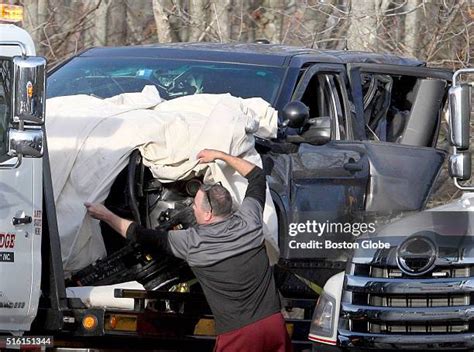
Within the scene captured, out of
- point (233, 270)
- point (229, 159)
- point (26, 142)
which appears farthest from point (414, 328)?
point (26, 142)

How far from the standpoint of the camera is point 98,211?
8055 mm

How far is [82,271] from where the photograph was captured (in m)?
8.21

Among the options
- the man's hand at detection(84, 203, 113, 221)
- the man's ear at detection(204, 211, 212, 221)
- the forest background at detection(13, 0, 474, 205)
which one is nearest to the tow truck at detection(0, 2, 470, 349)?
the man's hand at detection(84, 203, 113, 221)

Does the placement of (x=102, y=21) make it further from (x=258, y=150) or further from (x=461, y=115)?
(x=461, y=115)

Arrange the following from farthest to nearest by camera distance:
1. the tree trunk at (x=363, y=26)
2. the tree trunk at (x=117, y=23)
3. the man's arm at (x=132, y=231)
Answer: the tree trunk at (x=117, y=23) → the tree trunk at (x=363, y=26) → the man's arm at (x=132, y=231)

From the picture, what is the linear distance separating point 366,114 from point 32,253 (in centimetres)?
355

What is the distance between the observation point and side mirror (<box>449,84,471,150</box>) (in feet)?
24.1

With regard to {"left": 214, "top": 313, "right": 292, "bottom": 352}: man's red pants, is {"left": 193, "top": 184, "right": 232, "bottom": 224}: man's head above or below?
above

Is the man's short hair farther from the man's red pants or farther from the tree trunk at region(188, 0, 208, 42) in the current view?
the tree trunk at region(188, 0, 208, 42)

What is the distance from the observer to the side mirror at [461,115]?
736 cm

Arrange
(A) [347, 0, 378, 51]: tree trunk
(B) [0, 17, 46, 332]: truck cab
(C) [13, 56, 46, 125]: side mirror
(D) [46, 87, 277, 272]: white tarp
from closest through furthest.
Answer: (C) [13, 56, 46, 125]: side mirror
(B) [0, 17, 46, 332]: truck cab
(D) [46, 87, 277, 272]: white tarp
(A) [347, 0, 378, 51]: tree trunk

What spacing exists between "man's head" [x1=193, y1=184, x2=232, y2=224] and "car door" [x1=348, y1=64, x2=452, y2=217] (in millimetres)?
1650

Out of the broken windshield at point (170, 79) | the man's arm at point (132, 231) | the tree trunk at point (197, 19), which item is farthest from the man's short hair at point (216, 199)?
the tree trunk at point (197, 19)

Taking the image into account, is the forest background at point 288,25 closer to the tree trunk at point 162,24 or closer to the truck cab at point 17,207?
the tree trunk at point 162,24
